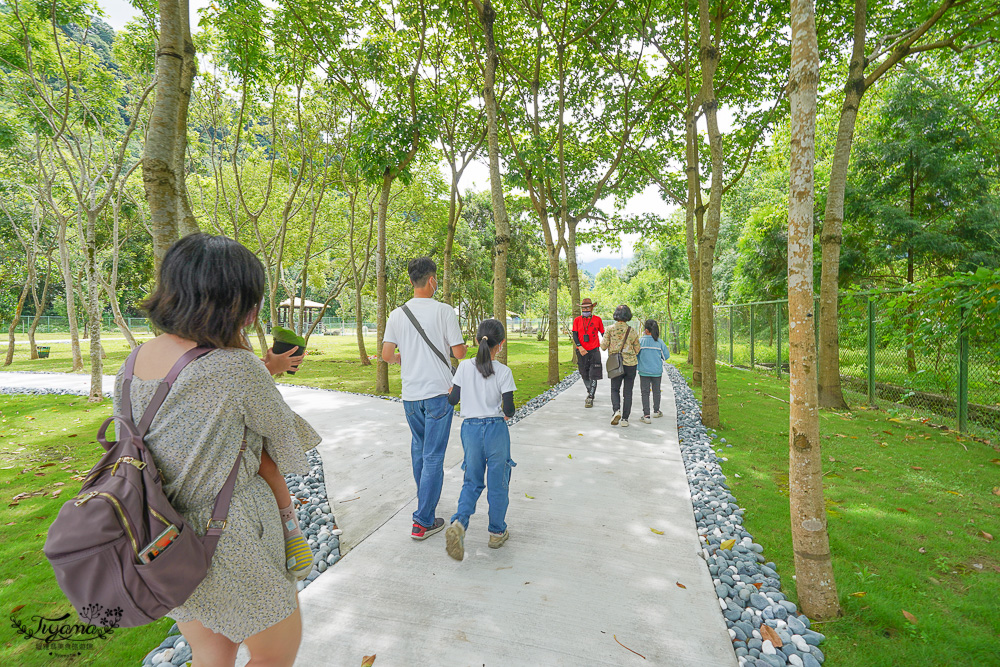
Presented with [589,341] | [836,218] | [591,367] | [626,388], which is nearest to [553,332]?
[591,367]

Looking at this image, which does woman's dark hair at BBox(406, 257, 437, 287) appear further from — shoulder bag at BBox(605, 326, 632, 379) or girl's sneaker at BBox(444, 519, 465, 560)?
shoulder bag at BBox(605, 326, 632, 379)

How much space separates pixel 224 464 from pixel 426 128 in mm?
8905

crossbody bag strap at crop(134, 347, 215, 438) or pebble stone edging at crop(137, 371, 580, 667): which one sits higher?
crossbody bag strap at crop(134, 347, 215, 438)

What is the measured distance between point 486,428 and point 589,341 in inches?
193

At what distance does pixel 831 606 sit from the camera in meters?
2.50

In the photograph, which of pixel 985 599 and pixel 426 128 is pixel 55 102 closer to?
pixel 426 128

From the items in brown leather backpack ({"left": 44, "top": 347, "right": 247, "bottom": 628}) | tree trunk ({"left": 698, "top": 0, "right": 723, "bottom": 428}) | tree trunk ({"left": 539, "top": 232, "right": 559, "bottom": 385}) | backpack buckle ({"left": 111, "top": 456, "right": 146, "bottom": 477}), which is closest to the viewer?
brown leather backpack ({"left": 44, "top": 347, "right": 247, "bottom": 628})

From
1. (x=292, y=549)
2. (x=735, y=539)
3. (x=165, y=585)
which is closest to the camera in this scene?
(x=165, y=585)

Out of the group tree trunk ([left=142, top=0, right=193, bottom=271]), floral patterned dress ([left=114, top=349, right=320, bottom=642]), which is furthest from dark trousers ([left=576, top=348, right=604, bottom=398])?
floral patterned dress ([left=114, top=349, right=320, bottom=642])

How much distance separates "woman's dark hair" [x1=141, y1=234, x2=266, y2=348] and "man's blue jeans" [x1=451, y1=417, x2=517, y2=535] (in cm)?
201

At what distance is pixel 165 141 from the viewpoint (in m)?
3.17

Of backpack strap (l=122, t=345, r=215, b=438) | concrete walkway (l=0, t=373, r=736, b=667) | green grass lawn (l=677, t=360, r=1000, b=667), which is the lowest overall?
green grass lawn (l=677, t=360, r=1000, b=667)

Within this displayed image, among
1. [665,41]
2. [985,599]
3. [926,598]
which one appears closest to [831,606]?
[926,598]

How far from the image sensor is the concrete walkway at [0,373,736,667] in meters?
2.23
